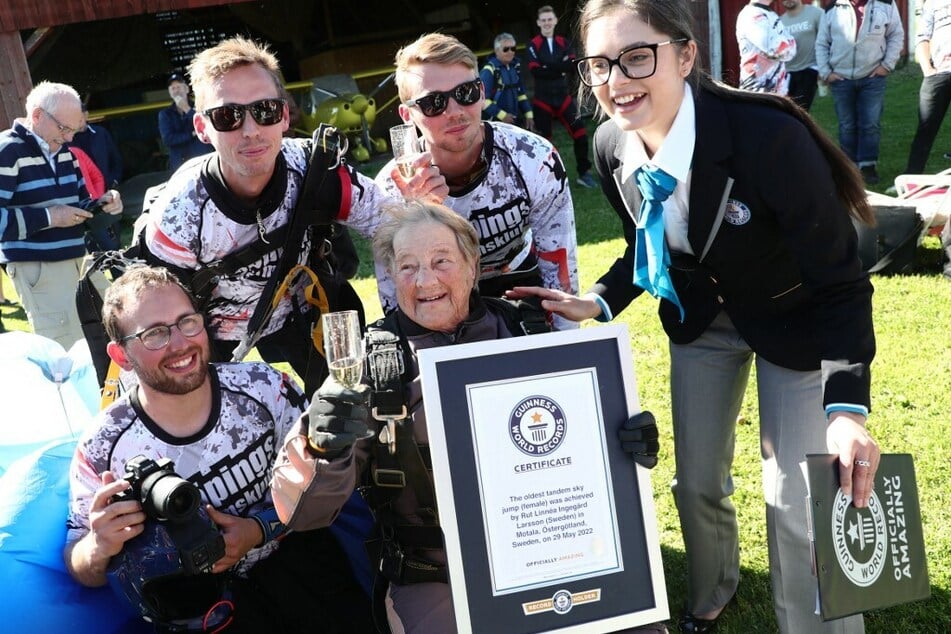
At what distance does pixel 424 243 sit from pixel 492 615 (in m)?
1.21

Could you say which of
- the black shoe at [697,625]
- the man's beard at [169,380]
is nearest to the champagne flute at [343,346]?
the man's beard at [169,380]

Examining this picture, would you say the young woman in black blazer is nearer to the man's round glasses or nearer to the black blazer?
the black blazer

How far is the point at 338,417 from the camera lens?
7.68ft

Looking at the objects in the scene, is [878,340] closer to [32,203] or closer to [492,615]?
[492,615]

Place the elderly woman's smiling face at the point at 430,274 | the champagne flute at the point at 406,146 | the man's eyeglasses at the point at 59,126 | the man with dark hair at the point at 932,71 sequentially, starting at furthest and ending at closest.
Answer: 1. the man with dark hair at the point at 932,71
2. the man's eyeglasses at the point at 59,126
3. the champagne flute at the point at 406,146
4. the elderly woman's smiling face at the point at 430,274

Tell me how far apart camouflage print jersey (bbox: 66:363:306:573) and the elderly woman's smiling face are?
2.07ft

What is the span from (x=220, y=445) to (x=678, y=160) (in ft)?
5.84

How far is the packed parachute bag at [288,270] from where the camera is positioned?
3604 millimetres

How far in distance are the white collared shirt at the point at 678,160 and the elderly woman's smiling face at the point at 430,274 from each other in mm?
654

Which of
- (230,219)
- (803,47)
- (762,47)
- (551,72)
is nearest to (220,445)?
(230,219)

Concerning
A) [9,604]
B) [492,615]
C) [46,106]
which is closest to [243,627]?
[9,604]

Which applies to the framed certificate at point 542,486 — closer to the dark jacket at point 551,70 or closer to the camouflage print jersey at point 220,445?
the camouflage print jersey at point 220,445

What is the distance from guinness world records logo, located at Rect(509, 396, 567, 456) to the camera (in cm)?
249

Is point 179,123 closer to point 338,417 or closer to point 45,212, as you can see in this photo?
point 45,212
